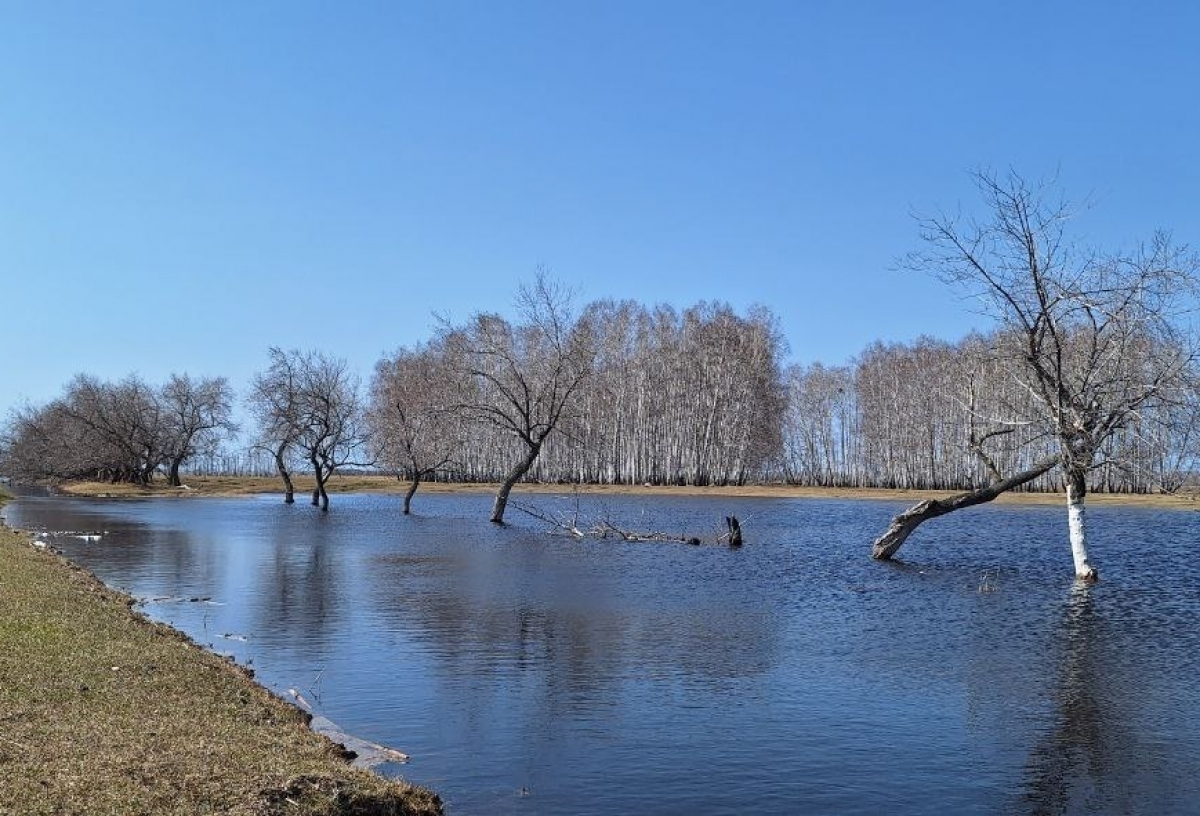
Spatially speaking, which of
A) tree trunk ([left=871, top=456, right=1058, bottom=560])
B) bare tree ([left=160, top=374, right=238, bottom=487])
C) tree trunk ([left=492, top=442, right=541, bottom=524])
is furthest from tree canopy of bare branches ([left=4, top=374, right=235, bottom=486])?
tree trunk ([left=871, top=456, right=1058, bottom=560])

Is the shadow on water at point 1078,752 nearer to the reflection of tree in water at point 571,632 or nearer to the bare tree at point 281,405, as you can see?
the reflection of tree in water at point 571,632

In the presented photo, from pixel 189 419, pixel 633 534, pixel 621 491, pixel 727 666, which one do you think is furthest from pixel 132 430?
pixel 727 666

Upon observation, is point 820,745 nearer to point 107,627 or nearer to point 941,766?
point 941,766

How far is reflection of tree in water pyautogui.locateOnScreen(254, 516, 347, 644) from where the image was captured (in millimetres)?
21172

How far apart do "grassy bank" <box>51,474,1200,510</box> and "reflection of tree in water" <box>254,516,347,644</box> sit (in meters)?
44.9

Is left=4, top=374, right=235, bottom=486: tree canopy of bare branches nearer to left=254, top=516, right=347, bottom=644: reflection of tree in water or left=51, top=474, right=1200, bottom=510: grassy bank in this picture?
left=51, top=474, right=1200, bottom=510: grassy bank

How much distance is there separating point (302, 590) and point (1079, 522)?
23267 millimetres

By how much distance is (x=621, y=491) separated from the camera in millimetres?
97250

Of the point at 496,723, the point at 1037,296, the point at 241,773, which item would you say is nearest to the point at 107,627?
the point at 496,723

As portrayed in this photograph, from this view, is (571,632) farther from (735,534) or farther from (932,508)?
(735,534)

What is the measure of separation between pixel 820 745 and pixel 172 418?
10895 cm

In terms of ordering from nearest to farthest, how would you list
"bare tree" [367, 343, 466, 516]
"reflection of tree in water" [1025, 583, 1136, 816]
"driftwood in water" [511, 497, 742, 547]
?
"reflection of tree in water" [1025, 583, 1136, 816] < "driftwood in water" [511, 497, 742, 547] < "bare tree" [367, 343, 466, 516]

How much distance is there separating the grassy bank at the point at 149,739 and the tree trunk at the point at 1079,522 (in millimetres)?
24779

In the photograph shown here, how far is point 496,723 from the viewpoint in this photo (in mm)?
13750
